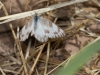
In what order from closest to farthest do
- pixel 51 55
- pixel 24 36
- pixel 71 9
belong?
1. pixel 24 36
2. pixel 51 55
3. pixel 71 9

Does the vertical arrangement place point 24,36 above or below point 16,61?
above

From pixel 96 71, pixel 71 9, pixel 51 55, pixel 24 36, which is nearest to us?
pixel 24 36

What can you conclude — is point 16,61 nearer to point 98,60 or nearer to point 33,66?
point 33,66

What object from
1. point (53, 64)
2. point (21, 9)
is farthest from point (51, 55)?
point (21, 9)

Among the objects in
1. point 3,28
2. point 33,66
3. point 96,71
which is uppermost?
point 3,28
